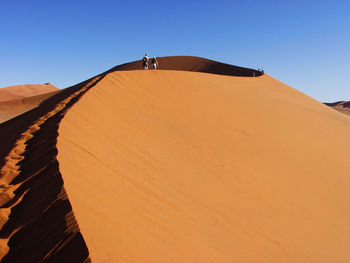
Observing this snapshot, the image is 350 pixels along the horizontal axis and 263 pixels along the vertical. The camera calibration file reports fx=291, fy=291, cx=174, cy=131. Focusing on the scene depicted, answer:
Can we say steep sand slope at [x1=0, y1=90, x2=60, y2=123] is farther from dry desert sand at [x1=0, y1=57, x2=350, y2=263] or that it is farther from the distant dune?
the distant dune

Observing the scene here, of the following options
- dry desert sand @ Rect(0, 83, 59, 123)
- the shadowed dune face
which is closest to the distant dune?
the shadowed dune face

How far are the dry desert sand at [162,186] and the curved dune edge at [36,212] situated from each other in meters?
0.01

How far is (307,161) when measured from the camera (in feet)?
26.4

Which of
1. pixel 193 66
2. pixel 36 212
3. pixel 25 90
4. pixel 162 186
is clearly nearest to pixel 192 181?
pixel 162 186

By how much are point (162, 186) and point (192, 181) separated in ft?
2.98

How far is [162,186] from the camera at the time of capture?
4.55 m

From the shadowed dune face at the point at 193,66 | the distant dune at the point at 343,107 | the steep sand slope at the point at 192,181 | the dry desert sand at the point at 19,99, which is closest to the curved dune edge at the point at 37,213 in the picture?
the steep sand slope at the point at 192,181

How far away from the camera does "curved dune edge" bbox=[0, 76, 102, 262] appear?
235cm

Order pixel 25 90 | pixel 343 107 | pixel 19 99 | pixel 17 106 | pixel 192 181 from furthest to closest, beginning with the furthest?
pixel 343 107 → pixel 25 90 → pixel 19 99 → pixel 17 106 → pixel 192 181

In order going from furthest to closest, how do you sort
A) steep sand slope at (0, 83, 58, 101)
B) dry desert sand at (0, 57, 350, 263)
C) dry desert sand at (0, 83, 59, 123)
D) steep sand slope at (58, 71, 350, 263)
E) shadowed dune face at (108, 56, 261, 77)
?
steep sand slope at (0, 83, 58, 101), shadowed dune face at (108, 56, 261, 77), dry desert sand at (0, 83, 59, 123), steep sand slope at (58, 71, 350, 263), dry desert sand at (0, 57, 350, 263)

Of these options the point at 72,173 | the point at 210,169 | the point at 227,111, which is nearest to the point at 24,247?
the point at 72,173

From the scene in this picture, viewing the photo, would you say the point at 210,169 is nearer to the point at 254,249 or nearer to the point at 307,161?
the point at 254,249

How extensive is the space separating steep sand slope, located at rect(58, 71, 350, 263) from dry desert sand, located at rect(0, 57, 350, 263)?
0.9 inches

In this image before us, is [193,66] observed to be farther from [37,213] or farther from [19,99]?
[37,213]
